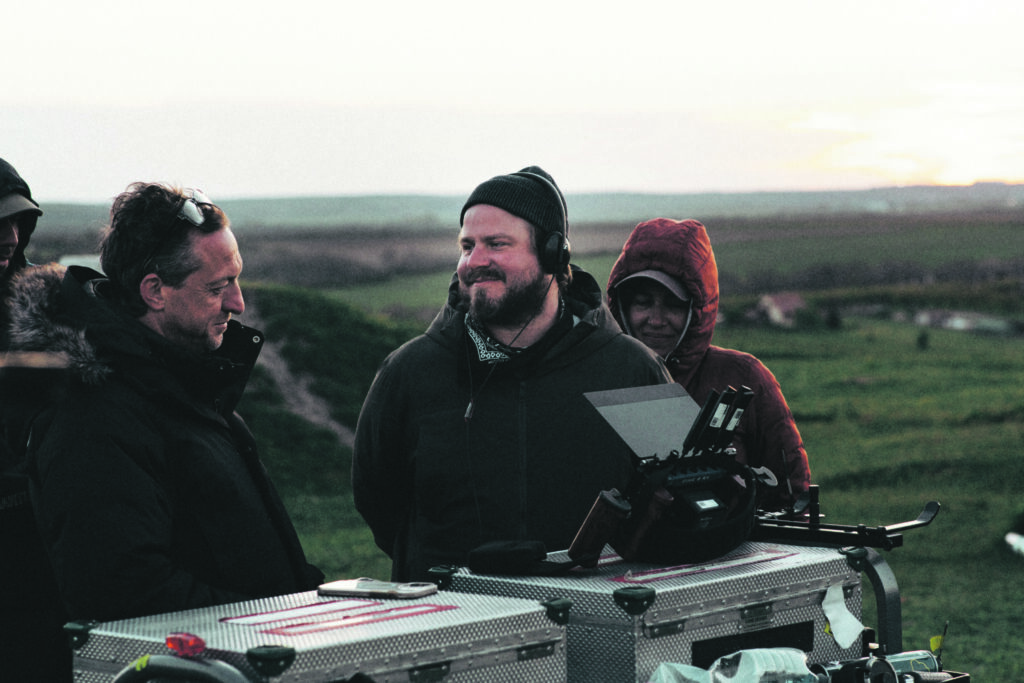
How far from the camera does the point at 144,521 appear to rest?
3043mm

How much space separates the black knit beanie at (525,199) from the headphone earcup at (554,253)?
0.06 m

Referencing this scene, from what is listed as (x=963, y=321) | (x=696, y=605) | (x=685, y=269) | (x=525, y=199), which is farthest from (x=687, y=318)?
(x=963, y=321)

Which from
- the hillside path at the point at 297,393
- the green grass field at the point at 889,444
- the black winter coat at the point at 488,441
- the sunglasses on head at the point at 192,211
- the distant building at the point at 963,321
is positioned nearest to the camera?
the sunglasses on head at the point at 192,211

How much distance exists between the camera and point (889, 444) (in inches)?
1398

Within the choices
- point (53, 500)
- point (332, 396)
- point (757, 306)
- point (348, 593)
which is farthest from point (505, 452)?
point (757, 306)

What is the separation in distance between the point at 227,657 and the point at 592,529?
3.29 ft

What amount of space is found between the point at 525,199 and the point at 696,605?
1886 mm

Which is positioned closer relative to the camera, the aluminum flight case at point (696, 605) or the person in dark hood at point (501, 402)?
the aluminum flight case at point (696, 605)

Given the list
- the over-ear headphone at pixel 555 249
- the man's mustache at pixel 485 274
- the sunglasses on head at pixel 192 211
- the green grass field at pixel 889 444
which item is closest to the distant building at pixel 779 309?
the green grass field at pixel 889 444

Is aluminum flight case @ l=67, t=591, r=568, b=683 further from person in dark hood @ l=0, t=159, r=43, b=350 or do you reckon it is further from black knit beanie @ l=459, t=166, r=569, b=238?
person in dark hood @ l=0, t=159, r=43, b=350

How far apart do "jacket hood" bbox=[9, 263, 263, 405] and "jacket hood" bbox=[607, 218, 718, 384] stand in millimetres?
2286

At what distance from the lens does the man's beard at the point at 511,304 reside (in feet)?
14.1

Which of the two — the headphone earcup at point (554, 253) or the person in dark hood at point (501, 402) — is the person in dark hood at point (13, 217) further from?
the headphone earcup at point (554, 253)

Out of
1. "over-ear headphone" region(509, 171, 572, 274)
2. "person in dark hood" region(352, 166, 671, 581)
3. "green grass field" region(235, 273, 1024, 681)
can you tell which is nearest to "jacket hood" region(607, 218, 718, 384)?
"person in dark hood" region(352, 166, 671, 581)
